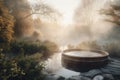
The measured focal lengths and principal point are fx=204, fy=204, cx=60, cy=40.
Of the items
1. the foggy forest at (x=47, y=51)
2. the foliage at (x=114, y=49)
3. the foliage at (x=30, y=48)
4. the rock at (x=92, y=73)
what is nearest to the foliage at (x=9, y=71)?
the foggy forest at (x=47, y=51)

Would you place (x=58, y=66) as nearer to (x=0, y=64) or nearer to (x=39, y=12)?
(x=0, y=64)

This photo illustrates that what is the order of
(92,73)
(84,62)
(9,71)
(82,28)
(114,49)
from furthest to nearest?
(82,28) → (114,49) → (84,62) → (92,73) → (9,71)

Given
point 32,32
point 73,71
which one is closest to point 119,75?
point 73,71

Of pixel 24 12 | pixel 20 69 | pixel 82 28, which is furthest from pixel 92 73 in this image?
pixel 82 28

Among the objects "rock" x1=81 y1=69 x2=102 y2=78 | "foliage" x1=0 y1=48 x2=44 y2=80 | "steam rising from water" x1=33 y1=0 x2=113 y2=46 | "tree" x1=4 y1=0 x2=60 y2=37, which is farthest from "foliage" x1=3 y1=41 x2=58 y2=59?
"steam rising from water" x1=33 y1=0 x2=113 y2=46

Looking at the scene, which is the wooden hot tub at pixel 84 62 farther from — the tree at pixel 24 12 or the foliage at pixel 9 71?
the tree at pixel 24 12

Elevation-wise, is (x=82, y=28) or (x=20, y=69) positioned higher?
(x=82, y=28)

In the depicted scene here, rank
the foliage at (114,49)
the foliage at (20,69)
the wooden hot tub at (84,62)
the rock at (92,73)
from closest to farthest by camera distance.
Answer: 1. the foliage at (20,69)
2. the rock at (92,73)
3. the wooden hot tub at (84,62)
4. the foliage at (114,49)

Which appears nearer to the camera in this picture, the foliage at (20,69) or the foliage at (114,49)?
the foliage at (20,69)

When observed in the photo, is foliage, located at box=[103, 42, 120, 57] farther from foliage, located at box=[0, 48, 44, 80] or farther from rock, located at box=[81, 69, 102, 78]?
foliage, located at box=[0, 48, 44, 80]

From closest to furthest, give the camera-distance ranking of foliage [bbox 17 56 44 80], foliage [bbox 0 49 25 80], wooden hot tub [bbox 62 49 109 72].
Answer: foliage [bbox 0 49 25 80] < foliage [bbox 17 56 44 80] < wooden hot tub [bbox 62 49 109 72]

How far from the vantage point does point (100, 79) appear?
6.36m

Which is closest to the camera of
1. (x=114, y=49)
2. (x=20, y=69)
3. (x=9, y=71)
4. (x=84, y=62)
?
(x=9, y=71)

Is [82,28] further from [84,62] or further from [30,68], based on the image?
[30,68]
